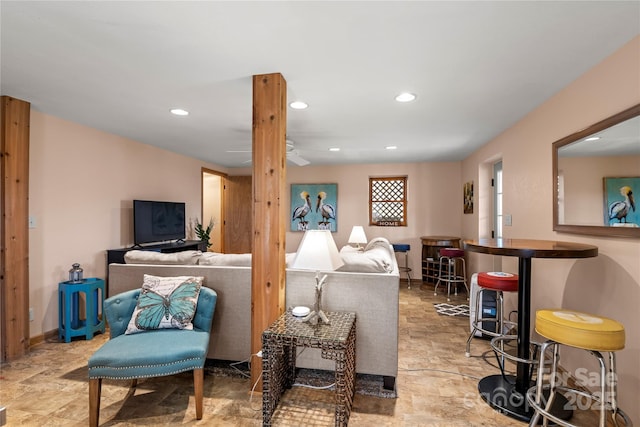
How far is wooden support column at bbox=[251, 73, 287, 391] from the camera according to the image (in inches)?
83.2

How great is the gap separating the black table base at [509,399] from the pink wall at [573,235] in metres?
0.31

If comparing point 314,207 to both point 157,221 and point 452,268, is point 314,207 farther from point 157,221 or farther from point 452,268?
point 157,221

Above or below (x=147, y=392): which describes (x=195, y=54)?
above

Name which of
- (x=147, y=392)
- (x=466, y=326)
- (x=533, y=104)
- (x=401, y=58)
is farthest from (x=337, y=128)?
(x=147, y=392)

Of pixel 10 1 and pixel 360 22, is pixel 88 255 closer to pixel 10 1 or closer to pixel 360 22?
pixel 10 1

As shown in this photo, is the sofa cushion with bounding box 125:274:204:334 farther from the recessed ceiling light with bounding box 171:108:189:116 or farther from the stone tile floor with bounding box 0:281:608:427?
the recessed ceiling light with bounding box 171:108:189:116

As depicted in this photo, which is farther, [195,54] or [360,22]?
[195,54]

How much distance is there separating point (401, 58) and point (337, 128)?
164cm

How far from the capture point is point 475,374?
2.40m

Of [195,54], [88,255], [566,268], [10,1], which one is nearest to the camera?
[10,1]

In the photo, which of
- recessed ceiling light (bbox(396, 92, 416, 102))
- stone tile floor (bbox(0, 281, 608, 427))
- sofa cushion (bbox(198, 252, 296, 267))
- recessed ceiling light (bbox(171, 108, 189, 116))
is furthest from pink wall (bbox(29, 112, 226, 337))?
recessed ceiling light (bbox(396, 92, 416, 102))

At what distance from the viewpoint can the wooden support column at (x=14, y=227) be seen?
258cm

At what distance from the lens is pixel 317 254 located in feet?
6.29

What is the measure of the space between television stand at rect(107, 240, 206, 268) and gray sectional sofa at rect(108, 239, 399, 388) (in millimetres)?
1091
